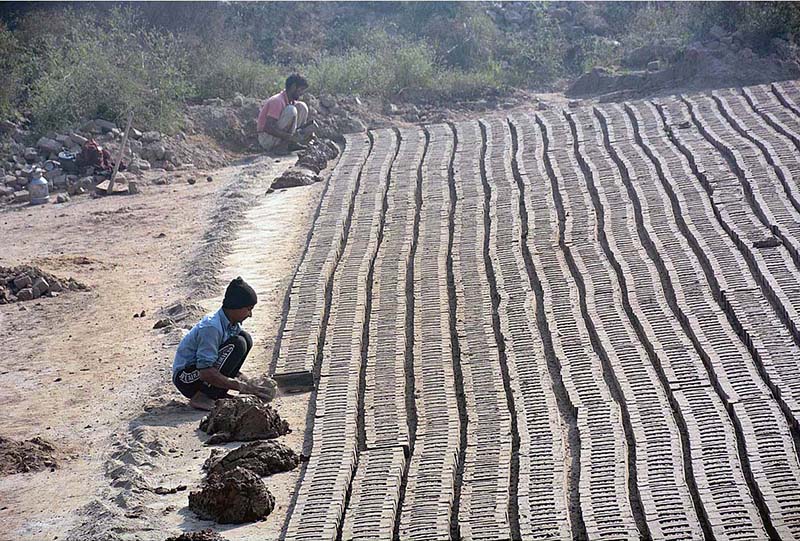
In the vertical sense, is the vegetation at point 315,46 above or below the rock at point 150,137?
above

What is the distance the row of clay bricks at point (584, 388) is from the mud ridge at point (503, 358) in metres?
0.31

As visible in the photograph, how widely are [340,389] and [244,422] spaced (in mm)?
649

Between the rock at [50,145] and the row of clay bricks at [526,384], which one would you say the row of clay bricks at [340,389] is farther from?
the rock at [50,145]

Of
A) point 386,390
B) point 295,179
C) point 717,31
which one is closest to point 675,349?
point 386,390

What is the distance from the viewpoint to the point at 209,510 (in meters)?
5.34

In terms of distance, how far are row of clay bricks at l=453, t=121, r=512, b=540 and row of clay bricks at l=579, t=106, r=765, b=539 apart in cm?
73

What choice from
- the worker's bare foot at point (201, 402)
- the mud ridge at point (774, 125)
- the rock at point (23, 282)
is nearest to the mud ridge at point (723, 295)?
the mud ridge at point (774, 125)

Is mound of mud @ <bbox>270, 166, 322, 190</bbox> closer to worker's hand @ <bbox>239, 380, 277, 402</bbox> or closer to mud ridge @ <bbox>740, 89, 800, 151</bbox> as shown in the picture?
mud ridge @ <bbox>740, 89, 800, 151</bbox>

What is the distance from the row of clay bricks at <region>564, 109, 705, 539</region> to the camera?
502cm

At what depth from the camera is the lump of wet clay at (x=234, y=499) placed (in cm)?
528

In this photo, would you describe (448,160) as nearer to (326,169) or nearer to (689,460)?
(326,169)

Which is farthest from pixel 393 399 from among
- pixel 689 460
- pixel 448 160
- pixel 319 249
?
pixel 448 160

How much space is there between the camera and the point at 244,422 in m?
6.22

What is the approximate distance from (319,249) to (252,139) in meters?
5.36
